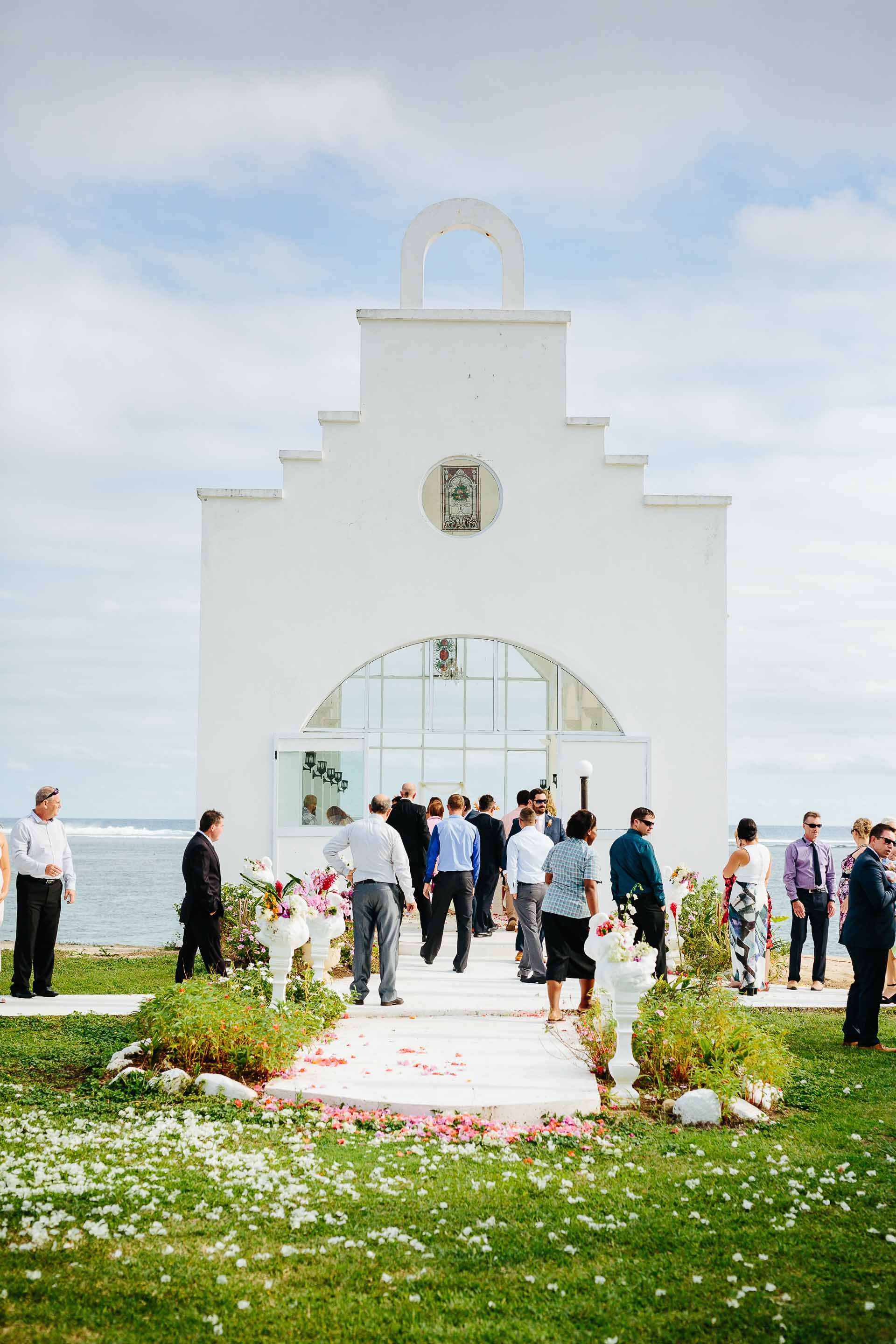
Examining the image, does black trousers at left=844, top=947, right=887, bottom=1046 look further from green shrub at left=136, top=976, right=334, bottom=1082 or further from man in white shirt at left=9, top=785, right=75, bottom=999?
man in white shirt at left=9, top=785, right=75, bottom=999

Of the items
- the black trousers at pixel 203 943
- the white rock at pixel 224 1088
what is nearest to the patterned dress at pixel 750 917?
the black trousers at pixel 203 943

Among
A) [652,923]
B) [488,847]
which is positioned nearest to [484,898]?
[488,847]

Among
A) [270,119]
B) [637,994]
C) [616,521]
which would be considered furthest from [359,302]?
[637,994]

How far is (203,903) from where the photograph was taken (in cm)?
1061

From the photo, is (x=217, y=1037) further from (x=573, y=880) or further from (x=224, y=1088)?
(x=573, y=880)

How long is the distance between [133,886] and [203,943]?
139ft

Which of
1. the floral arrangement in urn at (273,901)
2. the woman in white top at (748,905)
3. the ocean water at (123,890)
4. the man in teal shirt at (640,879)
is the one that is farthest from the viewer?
the ocean water at (123,890)

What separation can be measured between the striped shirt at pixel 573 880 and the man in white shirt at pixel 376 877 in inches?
61.5

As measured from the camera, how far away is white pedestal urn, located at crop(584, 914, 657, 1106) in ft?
25.1

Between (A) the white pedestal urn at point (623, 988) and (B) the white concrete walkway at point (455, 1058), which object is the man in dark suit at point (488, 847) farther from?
(A) the white pedestal urn at point (623, 988)

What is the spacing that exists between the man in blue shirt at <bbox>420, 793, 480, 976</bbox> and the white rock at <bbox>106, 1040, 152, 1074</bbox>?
4672mm

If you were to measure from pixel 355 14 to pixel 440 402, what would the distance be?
4.92m

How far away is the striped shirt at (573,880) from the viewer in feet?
31.0

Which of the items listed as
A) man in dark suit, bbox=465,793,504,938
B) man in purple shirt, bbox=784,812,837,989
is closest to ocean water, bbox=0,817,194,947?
man in dark suit, bbox=465,793,504,938
